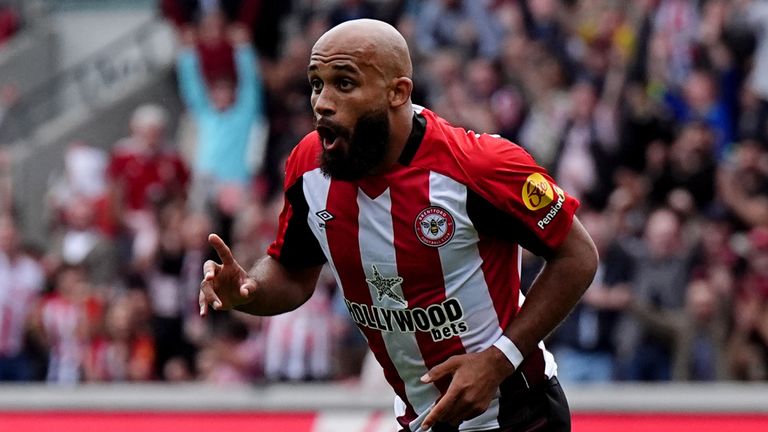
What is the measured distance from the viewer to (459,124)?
12516 mm

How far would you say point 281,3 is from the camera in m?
15.8

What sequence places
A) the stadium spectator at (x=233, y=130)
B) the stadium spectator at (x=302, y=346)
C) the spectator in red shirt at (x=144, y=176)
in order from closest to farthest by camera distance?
1. the stadium spectator at (x=302, y=346)
2. the spectator in red shirt at (x=144, y=176)
3. the stadium spectator at (x=233, y=130)

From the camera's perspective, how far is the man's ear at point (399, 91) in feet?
16.7

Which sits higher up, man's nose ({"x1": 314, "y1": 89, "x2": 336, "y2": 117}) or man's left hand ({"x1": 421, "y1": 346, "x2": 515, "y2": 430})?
man's nose ({"x1": 314, "y1": 89, "x2": 336, "y2": 117})

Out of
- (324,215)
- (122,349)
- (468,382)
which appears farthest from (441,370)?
(122,349)

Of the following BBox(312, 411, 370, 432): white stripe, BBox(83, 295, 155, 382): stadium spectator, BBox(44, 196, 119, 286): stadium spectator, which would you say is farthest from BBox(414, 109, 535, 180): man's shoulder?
BBox(44, 196, 119, 286): stadium spectator

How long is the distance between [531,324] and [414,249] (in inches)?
18.5

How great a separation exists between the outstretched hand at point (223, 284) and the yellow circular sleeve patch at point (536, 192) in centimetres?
100

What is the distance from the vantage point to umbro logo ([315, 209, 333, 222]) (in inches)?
211

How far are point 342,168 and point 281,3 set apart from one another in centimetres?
1087

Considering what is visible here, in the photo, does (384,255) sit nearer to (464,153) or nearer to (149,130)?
(464,153)

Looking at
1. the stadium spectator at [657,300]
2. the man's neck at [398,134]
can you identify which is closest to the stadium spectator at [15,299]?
the stadium spectator at [657,300]

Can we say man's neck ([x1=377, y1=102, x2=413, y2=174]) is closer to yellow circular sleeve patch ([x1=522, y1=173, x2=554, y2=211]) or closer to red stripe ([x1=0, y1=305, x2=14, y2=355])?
yellow circular sleeve patch ([x1=522, y1=173, x2=554, y2=211])

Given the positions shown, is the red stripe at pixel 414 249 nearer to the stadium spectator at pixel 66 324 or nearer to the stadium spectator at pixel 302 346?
the stadium spectator at pixel 302 346
